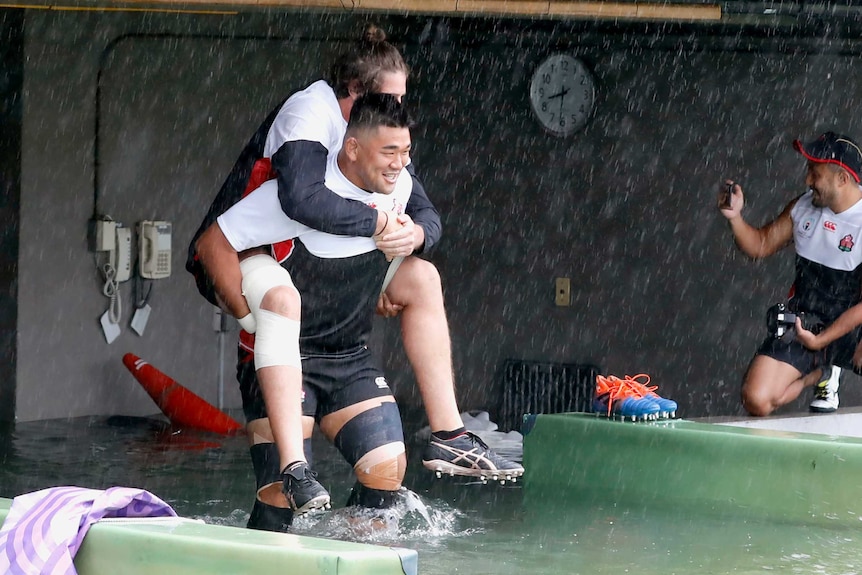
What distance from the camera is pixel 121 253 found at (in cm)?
1030

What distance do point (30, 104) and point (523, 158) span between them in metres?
3.87

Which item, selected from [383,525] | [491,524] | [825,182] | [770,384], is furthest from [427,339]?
[825,182]

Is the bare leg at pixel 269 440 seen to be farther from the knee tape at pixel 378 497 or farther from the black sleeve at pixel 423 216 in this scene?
the black sleeve at pixel 423 216

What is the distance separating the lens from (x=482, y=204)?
1134 centimetres

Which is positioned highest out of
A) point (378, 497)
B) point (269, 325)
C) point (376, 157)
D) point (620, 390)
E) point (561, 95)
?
point (561, 95)

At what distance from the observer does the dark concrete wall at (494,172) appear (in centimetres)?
1002

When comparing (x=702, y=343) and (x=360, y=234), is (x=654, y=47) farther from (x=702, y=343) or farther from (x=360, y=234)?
(x=360, y=234)

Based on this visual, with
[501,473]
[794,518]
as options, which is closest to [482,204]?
[794,518]

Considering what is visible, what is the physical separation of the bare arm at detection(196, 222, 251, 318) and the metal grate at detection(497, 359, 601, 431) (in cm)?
568

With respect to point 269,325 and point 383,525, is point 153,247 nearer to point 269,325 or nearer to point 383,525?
point 383,525

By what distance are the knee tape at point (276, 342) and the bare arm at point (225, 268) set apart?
7.4 inches

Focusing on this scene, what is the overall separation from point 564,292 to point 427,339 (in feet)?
19.2

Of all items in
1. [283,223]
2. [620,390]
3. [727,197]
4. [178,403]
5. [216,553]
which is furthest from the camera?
[178,403]

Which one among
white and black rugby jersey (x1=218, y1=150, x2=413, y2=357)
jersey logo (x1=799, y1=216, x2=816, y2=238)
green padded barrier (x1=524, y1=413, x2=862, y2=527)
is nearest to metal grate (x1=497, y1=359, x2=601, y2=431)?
jersey logo (x1=799, y1=216, x2=816, y2=238)
